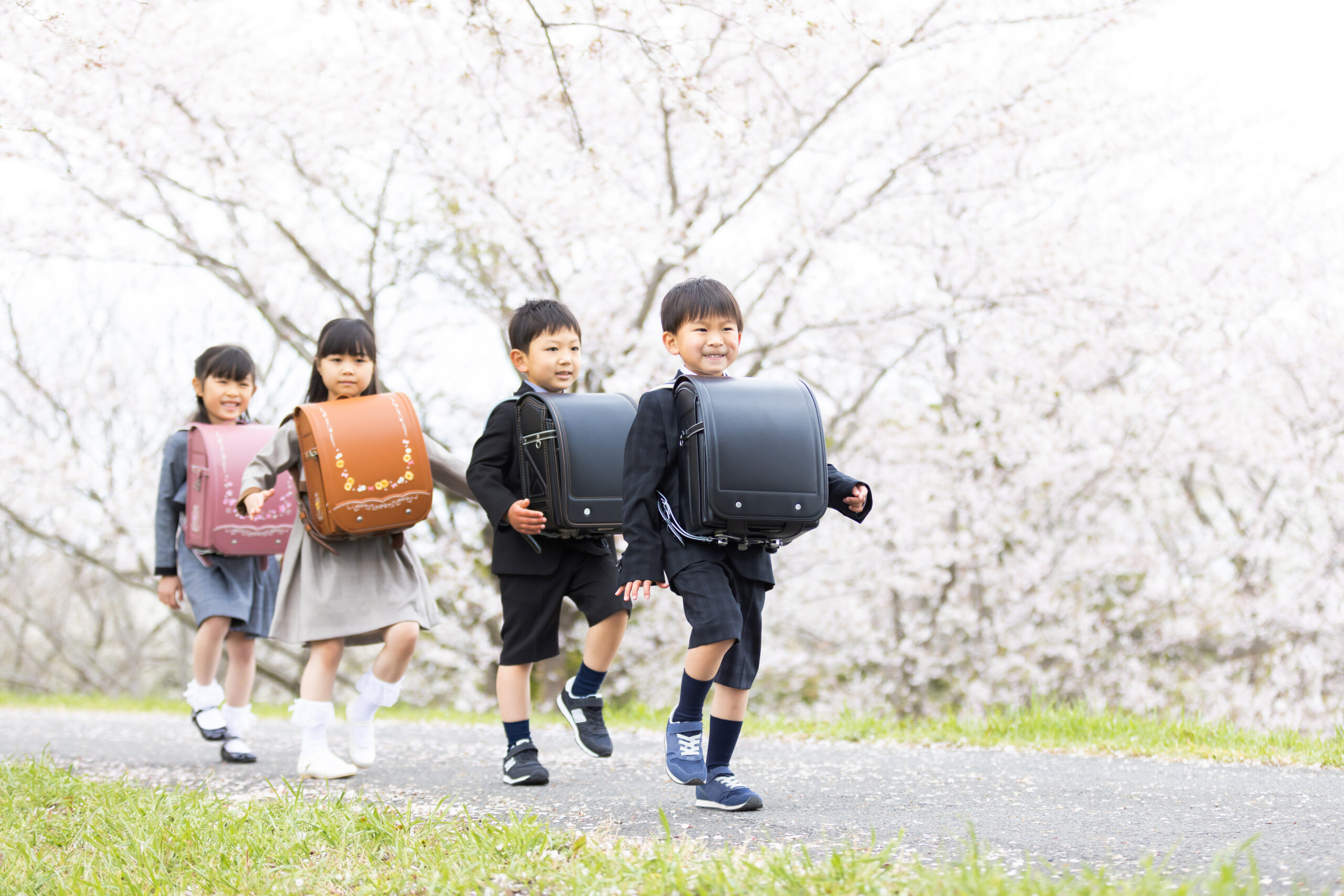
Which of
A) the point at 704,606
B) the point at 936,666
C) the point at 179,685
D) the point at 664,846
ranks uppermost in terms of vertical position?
the point at 704,606

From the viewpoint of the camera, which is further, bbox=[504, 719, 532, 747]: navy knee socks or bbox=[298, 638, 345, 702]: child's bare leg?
bbox=[298, 638, 345, 702]: child's bare leg

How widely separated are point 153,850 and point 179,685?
A: 50.8 feet

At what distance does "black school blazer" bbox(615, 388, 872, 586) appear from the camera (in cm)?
290

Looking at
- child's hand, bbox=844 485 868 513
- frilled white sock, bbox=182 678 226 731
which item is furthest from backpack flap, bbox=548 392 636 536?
frilled white sock, bbox=182 678 226 731

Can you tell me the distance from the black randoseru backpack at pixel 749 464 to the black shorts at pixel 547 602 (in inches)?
31.4

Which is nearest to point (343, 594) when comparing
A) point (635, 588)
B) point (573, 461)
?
point (573, 461)

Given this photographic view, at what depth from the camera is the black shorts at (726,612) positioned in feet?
9.30

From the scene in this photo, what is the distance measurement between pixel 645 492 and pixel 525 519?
2.12 feet

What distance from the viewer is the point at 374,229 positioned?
9477mm

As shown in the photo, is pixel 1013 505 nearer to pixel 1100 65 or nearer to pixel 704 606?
pixel 1100 65

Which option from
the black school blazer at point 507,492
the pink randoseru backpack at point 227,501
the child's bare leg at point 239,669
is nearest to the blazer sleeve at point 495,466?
the black school blazer at point 507,492

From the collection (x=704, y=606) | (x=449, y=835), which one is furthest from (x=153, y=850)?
(x=704, y=606)

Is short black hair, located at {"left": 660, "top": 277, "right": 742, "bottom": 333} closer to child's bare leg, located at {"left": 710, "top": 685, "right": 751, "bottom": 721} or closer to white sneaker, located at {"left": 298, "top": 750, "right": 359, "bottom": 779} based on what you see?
child's bare leg, located at {"left": 710, "top": 685, "right": 751, "bottom": 721}

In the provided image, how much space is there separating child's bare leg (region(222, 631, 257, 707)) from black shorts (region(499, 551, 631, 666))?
161 centimetres
